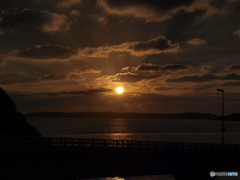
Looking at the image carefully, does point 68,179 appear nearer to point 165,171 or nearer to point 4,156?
point 4,156

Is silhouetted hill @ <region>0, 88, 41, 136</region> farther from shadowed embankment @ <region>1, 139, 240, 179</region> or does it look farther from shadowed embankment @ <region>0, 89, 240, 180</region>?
shadowed embankment @ <region>1, 139, 240, 179</region>

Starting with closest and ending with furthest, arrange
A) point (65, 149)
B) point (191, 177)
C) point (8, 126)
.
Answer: point (65, 149)
point (191, 177)
point (8, 126)

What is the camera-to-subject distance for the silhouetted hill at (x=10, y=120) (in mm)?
A: 69363

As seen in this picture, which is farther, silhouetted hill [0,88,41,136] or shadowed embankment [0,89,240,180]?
silhouetted hill [0,88,41,136]

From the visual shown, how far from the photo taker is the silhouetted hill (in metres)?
69.4

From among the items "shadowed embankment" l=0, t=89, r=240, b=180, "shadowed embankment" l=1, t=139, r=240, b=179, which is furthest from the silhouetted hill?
"shadowed embankment" l=1, t=139, r=240, b=179

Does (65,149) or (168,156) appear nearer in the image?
(65,149)

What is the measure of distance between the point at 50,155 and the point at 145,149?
11.2m

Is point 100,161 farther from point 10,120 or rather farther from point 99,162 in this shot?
point 10,120

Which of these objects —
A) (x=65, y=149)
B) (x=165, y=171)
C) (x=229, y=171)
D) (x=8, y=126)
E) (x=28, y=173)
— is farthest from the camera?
(x=8, y=126)

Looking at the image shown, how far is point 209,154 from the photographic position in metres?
40.1

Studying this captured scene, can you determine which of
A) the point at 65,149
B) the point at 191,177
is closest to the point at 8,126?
the point at 65,149

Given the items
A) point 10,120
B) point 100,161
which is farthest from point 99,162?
point 10,120

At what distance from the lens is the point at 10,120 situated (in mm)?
72875
